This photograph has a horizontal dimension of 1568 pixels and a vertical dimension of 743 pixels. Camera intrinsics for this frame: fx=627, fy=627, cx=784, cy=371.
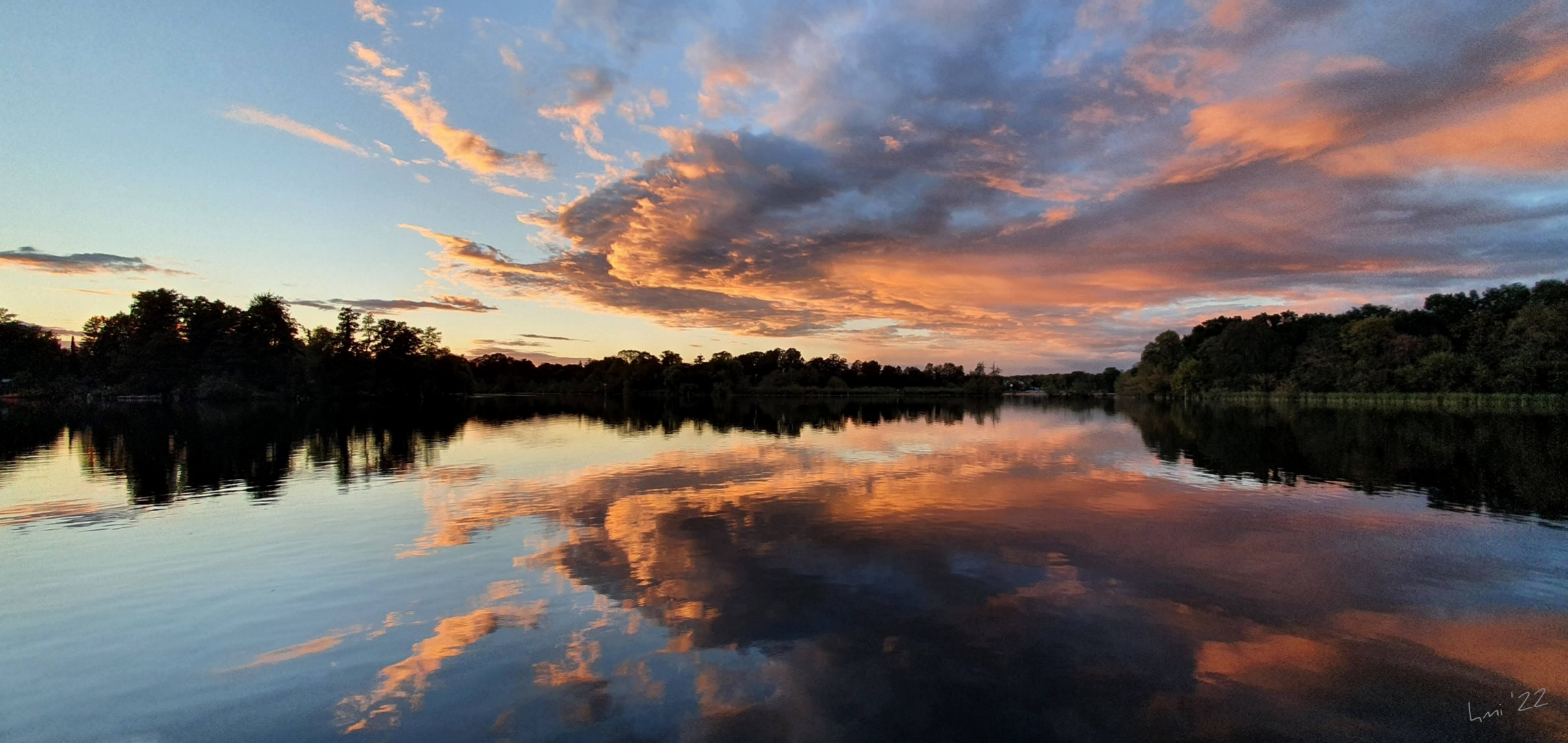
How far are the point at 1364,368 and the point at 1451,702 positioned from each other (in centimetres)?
11180

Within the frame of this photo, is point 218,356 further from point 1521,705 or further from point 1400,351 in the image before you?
point 1400,351

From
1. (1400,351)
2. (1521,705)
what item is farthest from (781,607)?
(1400,351)

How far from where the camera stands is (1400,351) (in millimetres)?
83125

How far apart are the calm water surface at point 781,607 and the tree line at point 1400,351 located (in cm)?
7635

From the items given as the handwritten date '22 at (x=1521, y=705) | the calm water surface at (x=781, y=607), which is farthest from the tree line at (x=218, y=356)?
the handwritten date '22 at (x=1521, y=705)

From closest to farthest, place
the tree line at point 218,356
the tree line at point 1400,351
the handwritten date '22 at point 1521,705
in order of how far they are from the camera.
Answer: the handwritten date '22 at point 1521,705 < the tree line at point 1400,351 < the tree line at point 218,356

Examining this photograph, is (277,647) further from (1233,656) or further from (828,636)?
(1233,656)

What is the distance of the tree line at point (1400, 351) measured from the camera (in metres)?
68.8

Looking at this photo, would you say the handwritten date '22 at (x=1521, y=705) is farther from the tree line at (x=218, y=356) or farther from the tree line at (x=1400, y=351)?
the tree line at (x=218, y=356)

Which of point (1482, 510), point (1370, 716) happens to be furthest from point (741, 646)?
point (1482, 510)

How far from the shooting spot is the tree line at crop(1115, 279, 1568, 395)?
68812mm

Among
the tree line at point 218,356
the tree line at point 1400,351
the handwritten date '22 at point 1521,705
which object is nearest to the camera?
the handwritten date '22 at point 1521,705

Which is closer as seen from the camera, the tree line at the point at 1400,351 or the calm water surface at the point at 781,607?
the calm water surface at the point at 781,607

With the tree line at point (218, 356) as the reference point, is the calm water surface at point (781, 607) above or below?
below
